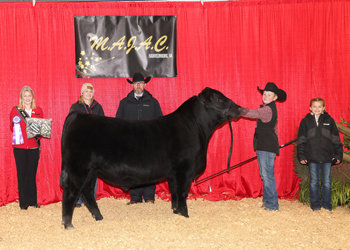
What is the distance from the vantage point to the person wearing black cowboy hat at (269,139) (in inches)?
165

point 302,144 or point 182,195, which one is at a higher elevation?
point 302,144

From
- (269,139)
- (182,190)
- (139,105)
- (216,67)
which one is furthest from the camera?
(216,67)

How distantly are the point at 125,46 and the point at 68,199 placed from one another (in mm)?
2668

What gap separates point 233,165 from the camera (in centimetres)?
523

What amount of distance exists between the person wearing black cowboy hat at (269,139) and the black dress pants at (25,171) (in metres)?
3.23

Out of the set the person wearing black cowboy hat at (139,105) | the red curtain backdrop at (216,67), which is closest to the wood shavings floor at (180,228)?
the red curtain backdrop at (216,67)

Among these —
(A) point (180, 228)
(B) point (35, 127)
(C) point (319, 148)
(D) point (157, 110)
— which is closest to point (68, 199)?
(A) point (180, 228)

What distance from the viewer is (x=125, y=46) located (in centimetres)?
509

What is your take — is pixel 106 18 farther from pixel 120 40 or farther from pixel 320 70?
pixel 320 70

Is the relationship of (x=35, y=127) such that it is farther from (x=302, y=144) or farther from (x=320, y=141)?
(x=320, y=141)

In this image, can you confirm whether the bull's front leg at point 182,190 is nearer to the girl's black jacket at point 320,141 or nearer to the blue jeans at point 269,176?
the blue jeans at point 269,176

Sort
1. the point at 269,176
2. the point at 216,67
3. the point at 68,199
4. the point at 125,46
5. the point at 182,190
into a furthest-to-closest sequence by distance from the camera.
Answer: the point at 216,67 → the point at 125,46 → the point at 269,176 → the point at 182,190 → the point at 68,199

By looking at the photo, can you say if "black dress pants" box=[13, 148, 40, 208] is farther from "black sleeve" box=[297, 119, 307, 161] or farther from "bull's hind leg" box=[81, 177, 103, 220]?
"black sleeve" box=[297, 119, 307, 161]

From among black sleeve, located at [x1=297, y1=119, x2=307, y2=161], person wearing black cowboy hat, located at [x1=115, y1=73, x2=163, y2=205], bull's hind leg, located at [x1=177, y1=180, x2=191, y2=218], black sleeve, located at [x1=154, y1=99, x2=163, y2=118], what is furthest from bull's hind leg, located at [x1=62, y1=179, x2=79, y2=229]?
black sleeve, located at [x1=297, y1=119, x2=307, y2=161]
